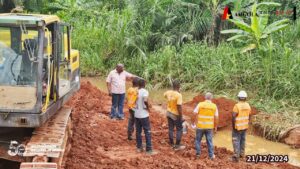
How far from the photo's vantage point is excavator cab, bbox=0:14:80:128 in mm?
6934

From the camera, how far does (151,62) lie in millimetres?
18859

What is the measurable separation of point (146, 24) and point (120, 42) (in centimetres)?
138

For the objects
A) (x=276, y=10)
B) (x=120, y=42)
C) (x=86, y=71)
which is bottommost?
(x=86, y=71)

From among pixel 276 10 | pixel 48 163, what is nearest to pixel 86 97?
pixel 48 163

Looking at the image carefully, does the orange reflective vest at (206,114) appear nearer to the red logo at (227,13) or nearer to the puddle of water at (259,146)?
the puddle of water at (259,146)

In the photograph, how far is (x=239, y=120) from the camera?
30.5ft

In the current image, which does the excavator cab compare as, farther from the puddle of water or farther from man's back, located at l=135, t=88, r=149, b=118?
the puddle of water

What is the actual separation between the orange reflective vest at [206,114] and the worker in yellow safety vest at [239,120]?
45cm

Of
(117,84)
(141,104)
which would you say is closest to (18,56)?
(141,104)

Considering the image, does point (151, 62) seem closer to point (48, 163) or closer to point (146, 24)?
point (146, 24)

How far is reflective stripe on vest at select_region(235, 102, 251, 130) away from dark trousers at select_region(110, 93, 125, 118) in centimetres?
374
